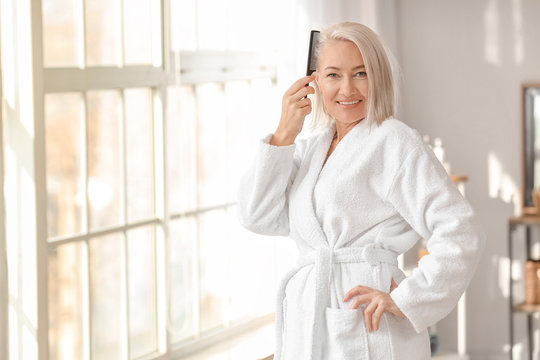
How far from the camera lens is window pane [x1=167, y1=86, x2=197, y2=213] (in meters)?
3.13

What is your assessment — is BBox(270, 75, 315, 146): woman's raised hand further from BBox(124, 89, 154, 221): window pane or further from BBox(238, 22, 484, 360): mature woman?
BBox(124, 89, 154, 221): window pane

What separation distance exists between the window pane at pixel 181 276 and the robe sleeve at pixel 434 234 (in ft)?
4.76

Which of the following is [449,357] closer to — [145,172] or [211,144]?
[211,144]

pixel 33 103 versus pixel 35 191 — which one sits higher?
pixel 33 103

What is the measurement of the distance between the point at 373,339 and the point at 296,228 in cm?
30

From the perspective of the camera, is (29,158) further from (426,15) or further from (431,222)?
(426,15)

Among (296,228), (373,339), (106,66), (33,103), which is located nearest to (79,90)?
(106,66)

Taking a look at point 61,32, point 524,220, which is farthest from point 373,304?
point 524,220

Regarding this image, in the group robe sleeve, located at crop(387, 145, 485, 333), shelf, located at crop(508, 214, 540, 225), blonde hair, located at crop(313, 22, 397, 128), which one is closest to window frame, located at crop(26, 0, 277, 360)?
blonde hair, located at crop(313, 22, 397, 128)

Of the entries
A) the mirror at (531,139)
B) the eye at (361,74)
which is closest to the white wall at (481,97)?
the mirror at (531,139)

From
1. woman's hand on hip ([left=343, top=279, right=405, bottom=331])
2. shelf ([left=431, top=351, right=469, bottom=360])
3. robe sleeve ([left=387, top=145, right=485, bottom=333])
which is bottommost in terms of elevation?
shelf ([left=431, top=351, right=469, bottom=360])

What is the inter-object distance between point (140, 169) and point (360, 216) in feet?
4.17

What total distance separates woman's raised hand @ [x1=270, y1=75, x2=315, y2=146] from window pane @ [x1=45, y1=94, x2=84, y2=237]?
2.98 ft

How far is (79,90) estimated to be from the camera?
2686mm
